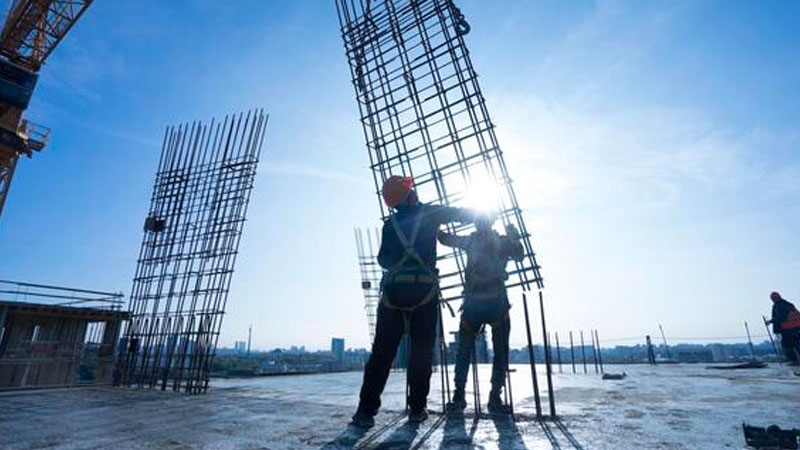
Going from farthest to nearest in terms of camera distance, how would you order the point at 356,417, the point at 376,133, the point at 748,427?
1. the point at 376,133
2. the point at 356,417
3. the point at 748,427

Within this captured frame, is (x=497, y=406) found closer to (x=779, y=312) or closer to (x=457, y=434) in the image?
(x=457, y=434)

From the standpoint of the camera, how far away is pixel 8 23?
2833cm

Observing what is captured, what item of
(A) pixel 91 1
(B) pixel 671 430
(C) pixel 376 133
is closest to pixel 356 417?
(B) pixel 671 430

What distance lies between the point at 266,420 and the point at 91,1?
38.2m

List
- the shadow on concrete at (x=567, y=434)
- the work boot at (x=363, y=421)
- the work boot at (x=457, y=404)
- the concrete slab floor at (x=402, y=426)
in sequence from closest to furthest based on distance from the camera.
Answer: the shadow on concrete at (x=567, y=434), the concrete slab floor at (x=402, y=426), the work boot at (x=363, y=421), the work boot at (x=457, y=404)

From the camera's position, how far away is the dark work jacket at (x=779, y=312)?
31.2ft

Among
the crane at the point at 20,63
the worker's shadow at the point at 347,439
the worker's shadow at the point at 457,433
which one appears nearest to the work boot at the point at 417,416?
the worker's shadow at the point at 457,433

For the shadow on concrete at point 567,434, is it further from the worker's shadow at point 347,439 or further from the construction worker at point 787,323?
the construction worker at point 787,323

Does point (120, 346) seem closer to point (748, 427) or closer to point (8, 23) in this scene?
point (748, 427)

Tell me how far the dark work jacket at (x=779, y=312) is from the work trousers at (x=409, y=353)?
35.5ft

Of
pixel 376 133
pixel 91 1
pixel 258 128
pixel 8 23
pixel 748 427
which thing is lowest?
pixel 748 427

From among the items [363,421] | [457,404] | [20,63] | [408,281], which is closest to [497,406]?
[457,404]

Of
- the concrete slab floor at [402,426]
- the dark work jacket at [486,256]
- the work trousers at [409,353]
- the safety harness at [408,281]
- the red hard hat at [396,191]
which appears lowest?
the concrete slab floor at [402,426]

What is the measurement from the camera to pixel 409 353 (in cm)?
351
